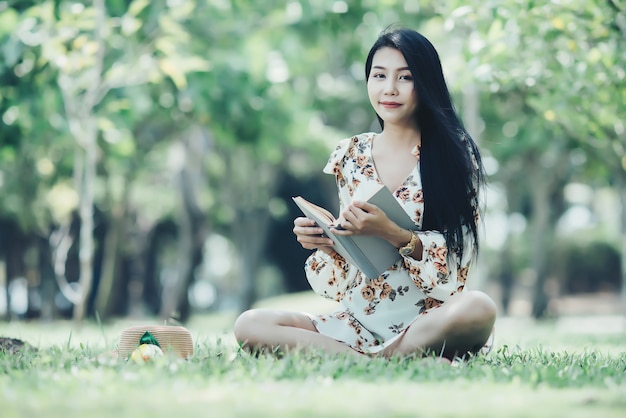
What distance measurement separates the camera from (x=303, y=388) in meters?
3.00

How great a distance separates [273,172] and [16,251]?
334 inches

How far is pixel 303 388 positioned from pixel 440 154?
160cm

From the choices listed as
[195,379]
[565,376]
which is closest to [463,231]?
[565,376]

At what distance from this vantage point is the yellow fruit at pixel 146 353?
3.75 metres

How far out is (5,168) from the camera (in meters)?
16.5

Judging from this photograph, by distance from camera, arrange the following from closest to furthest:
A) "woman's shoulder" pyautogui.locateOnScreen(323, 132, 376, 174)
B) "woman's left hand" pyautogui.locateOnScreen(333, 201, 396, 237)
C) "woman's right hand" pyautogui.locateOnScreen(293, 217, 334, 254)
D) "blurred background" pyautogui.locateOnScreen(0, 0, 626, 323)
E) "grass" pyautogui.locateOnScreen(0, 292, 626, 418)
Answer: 1. "grass" pyautogui.locateOnScreen(0, 292, 626, 418)
2. "woman's left hand" pyautogui.locateOnScreen(333, 201, 396, 237)
3. "woman's right hand" pyautogui.locateOnScreen(293, 217, 334, 254)
4. "woman's shoulder" pyautogui.locateOnScreen(323, 132, 376, 174)
5. "blurred background" pyautogui.locateOnScreen(0, 0, 626, 323)

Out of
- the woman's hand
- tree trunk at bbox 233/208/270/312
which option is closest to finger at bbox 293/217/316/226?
the woman's hand

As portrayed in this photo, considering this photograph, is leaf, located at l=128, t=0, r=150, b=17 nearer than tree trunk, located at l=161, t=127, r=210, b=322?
Yes

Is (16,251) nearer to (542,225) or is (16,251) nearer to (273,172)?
(273,172)

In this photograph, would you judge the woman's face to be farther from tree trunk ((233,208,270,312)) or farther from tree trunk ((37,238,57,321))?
tree trunk ((37,238,57,321))

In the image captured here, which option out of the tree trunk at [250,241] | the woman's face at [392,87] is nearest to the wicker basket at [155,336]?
the woman's face at [392,87]

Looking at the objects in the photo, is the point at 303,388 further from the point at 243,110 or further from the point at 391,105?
the point at 243,110

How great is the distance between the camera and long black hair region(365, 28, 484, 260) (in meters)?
4.06

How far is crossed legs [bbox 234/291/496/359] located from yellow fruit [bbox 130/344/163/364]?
16.2 inches
